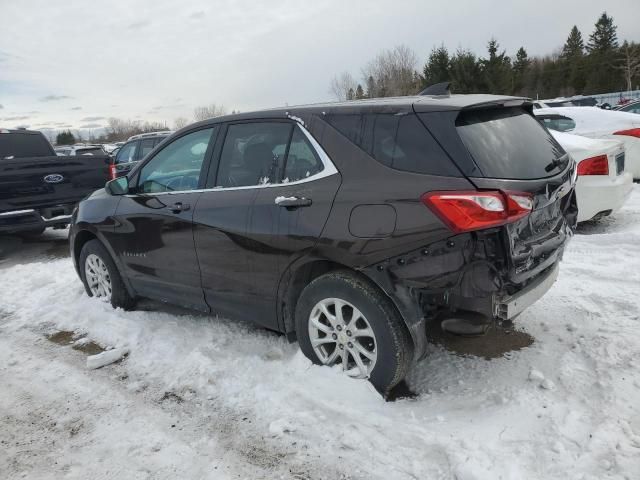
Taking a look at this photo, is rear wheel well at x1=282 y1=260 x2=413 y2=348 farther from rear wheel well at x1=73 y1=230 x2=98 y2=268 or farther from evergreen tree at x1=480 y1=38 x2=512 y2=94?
evergreen tree at x1=480 y1=38 x2=512 y2=94

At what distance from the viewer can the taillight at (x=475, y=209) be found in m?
2.51

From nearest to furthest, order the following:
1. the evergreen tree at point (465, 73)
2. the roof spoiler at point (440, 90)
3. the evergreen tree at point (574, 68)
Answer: the roof spoiler at point (440, 90) → the evergreen tree at point (465, 73) → the evergreen tree at point (574, 68)

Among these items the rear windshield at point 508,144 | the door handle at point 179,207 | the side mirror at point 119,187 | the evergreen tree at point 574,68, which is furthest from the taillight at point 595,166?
the evergreen tree at point 574,68

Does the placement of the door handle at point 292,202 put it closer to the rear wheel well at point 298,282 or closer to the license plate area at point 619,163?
the rear wheel well at point 298,282

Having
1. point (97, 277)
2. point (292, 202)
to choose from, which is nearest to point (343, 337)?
point (292, 202)

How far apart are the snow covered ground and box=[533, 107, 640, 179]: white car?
4.77 m

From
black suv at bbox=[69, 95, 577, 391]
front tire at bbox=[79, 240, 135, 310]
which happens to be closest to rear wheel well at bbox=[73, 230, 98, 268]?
front tire at bbox=[79, 240, 135, 310]

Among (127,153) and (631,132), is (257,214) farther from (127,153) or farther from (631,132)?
(127,153)

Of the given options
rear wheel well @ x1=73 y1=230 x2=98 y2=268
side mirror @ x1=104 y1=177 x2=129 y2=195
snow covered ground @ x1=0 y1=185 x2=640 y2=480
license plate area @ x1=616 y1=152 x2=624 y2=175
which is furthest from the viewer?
license plate area @ x1=616 y1=152 x2=624 y2=175

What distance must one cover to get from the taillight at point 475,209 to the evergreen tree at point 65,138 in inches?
3105

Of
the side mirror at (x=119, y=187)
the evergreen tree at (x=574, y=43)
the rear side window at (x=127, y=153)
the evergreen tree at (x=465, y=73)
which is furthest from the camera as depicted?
the evergreen tree at (x=574, y=43)

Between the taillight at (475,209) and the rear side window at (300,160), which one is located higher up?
the rear side window at (300,160)

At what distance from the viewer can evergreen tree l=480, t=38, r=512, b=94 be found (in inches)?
1755

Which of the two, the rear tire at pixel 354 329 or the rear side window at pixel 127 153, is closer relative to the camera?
the rear tire at pixel 354 329
